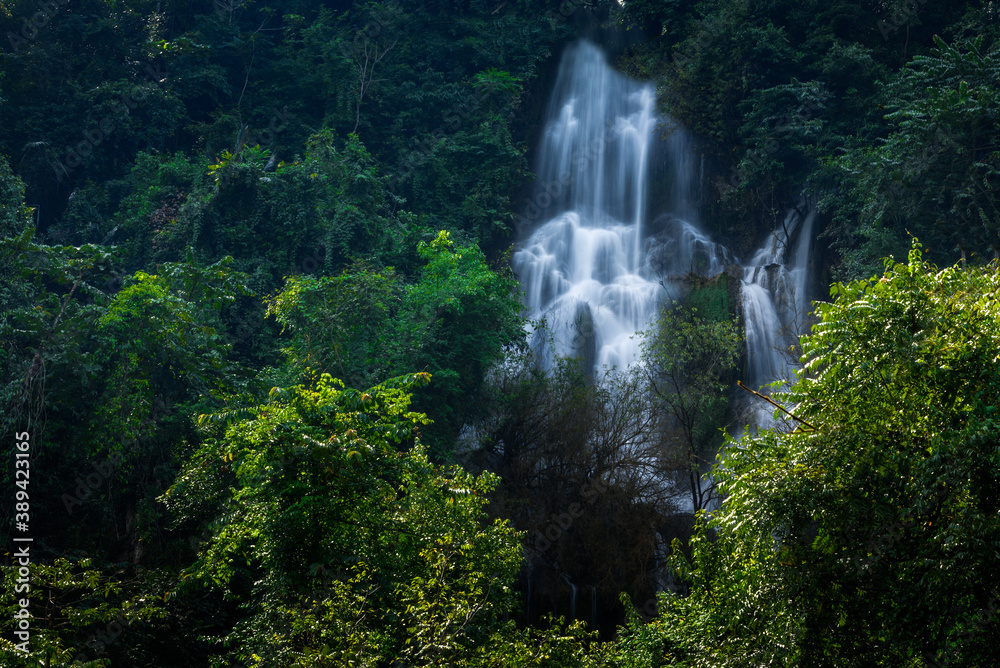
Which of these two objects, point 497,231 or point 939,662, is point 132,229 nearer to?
point 497,231

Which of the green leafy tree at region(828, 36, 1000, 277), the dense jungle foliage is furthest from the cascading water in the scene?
the green leafy tree at region(828, 36, 1000, 277)

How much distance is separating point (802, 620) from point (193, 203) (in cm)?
2303

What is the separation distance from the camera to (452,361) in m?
19.5

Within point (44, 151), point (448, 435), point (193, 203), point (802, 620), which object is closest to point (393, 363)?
point (448, 435)

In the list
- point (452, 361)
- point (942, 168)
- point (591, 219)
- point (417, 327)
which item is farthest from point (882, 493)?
point (591, 219)

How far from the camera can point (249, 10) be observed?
3444cm

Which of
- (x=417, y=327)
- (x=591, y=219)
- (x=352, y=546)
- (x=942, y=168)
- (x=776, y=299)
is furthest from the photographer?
(x=591, y=219)

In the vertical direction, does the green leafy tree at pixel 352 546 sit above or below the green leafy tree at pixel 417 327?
below

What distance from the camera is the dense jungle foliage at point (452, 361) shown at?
661 centimetres

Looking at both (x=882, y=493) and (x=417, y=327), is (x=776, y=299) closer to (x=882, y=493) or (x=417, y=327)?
(x=417, y=327)

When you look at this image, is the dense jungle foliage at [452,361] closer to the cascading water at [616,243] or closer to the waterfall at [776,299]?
the waterfall at [776,299]

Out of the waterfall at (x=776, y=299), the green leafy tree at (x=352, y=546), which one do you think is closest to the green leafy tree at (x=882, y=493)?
the green leafy tree at (x=352, y=546)

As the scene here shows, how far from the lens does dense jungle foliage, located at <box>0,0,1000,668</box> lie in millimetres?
6609

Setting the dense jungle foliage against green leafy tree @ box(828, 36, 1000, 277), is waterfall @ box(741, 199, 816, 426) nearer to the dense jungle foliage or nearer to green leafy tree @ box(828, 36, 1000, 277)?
the dense jungle foliage
